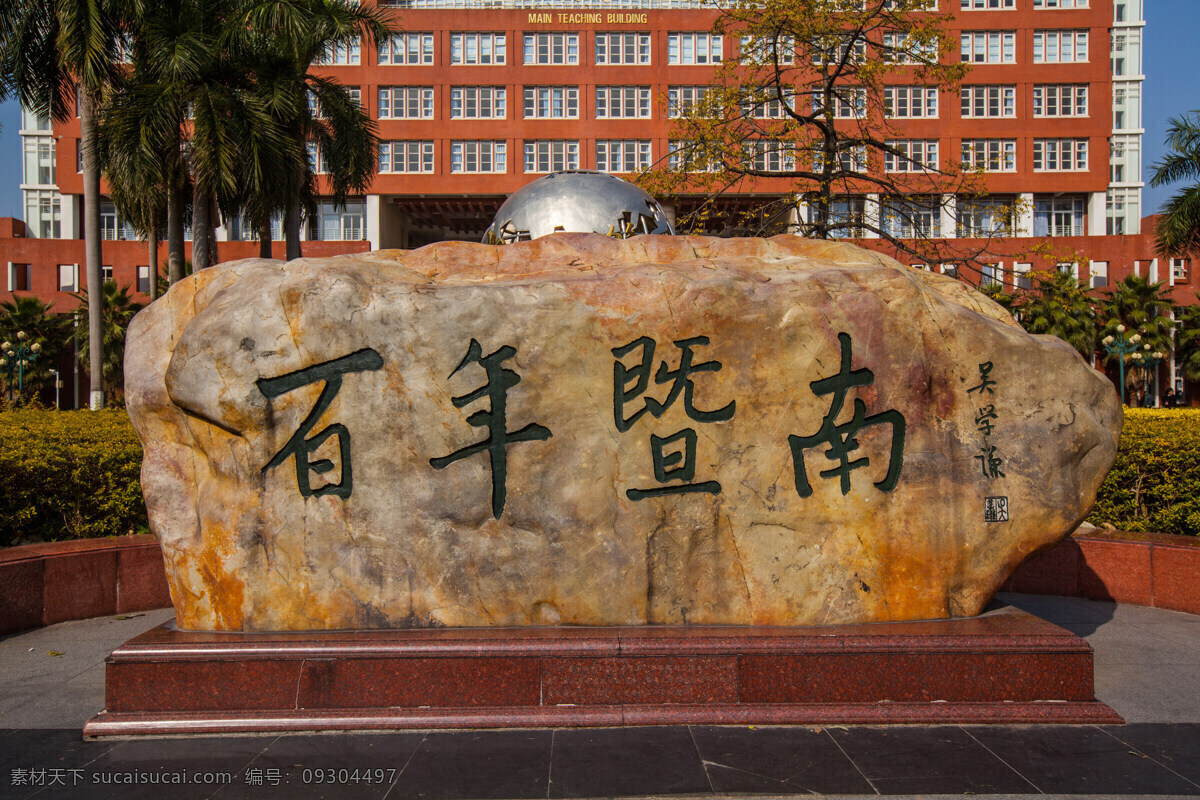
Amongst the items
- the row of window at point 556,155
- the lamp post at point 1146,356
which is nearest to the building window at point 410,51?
the row of window at point 556,155

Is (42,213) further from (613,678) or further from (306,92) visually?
(613,678)

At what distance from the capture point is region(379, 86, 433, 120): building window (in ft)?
122

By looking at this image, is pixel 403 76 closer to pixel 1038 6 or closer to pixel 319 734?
pixel 1038 6

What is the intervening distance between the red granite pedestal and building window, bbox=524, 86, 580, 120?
35.4m

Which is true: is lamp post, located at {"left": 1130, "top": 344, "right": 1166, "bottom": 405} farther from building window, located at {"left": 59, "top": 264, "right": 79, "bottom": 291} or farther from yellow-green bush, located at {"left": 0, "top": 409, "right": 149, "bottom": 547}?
building window, located at {"left": 59, "top": 264, "right": 79, "bottom": 291}

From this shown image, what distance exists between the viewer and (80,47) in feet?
47.7

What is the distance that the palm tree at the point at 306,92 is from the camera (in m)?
16.1

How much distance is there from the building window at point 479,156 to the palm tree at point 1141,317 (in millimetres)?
23895

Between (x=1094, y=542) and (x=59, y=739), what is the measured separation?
25.3 ft

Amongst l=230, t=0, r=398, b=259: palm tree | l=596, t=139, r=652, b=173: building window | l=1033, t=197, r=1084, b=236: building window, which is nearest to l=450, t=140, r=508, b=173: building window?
l=596, t=139, r=652, b=173: building window

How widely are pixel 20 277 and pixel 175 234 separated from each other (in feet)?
89.2

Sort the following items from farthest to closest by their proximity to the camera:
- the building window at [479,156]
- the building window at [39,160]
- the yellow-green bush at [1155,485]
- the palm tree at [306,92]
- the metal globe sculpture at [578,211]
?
the building window at [39,160] < the building window at [479,156] < the palm tree at [306,92] < the metal globe sculpture at [578,211] < the yellow-green bush at [1155,485]

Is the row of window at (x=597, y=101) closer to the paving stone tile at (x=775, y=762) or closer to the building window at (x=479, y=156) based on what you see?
the building window at (x=479, y=156)

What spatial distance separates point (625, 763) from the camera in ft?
13.9
